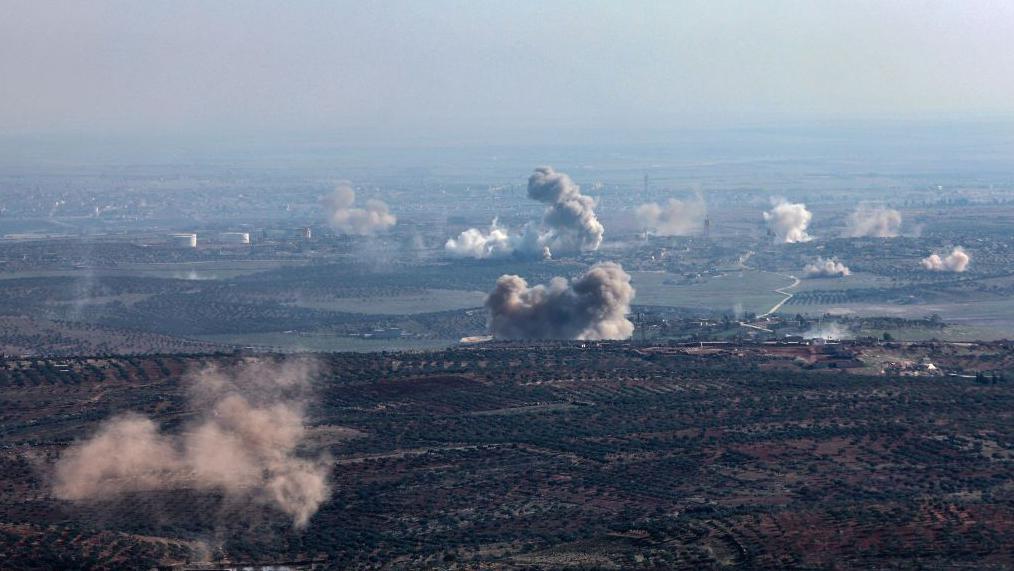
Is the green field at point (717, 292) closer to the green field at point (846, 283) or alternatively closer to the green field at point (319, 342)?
the green field at point (846, 283)

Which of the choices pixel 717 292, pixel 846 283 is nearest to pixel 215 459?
pixel 717 292

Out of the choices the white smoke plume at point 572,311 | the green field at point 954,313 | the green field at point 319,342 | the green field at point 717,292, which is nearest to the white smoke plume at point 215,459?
the green field at point 319,342

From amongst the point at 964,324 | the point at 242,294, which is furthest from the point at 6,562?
the point at 242,294

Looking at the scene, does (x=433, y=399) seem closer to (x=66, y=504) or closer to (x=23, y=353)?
Result: (x=66, y=504)

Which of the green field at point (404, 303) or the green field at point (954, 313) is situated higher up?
the green field at point (954, 313)

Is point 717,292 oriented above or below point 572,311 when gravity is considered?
below

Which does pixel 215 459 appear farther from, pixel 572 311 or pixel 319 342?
pixel 319 342

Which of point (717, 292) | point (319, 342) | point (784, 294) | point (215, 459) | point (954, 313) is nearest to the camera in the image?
point (215, 459)
